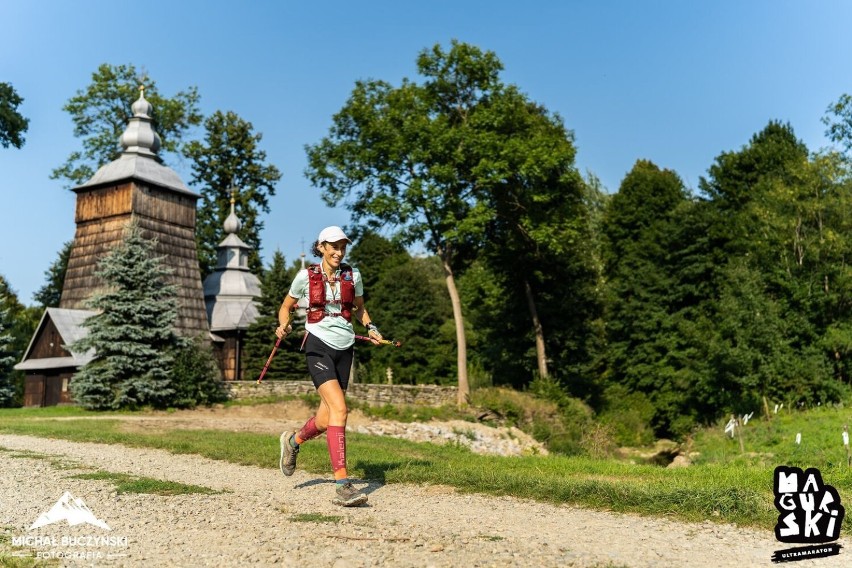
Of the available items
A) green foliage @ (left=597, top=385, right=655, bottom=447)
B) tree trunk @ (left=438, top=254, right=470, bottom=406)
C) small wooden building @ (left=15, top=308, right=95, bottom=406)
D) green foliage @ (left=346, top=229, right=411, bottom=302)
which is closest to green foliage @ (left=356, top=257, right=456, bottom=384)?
green foliage @ (left=346, top=229, right=411, bottom=302)

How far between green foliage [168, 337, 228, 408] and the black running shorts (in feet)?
78.1

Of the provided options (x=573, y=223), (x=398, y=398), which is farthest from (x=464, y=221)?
(x=398, y=398)

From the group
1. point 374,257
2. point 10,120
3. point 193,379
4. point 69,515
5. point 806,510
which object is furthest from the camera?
point 374,257

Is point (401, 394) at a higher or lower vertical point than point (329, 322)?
lower

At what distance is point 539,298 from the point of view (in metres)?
37.6

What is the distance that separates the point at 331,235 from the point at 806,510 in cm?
459

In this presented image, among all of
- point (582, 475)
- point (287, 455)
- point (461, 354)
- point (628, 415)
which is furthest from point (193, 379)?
point (287, 455)

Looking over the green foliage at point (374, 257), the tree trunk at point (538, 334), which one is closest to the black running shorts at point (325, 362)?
the tree trunk at point (538, 334)

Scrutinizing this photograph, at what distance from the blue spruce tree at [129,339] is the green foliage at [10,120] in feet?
17.5

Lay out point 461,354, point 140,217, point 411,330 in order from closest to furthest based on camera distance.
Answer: point 461,354
point 140,217
point 411,330

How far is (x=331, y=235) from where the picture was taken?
7.35 meters

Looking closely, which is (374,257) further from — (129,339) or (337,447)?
(337,447)

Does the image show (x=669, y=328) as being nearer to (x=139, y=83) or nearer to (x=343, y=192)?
(x=343, y=192)

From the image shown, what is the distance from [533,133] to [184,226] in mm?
19023
